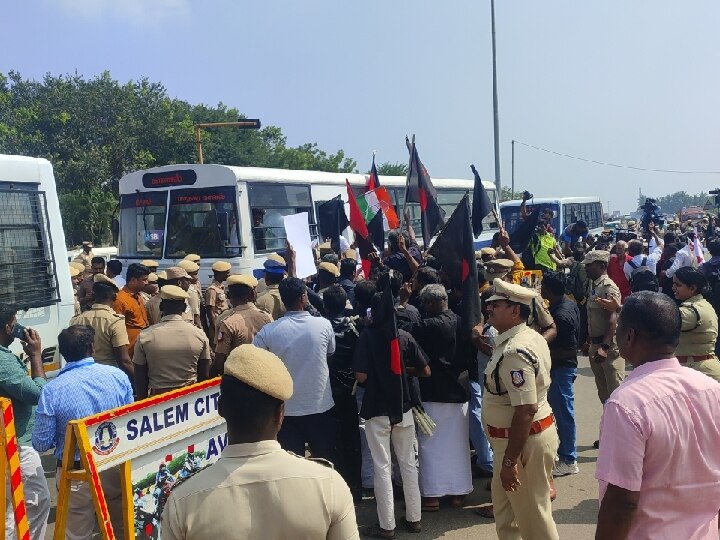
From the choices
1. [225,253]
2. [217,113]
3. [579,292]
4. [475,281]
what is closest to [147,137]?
[217,113]

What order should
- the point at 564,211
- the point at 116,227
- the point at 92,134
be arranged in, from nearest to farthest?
1. the point at 116,227
2. the point at 564,211
3. the point at 92,134

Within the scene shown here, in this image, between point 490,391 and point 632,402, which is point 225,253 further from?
point 632,402

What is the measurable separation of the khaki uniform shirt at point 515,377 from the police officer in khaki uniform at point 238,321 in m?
2.24

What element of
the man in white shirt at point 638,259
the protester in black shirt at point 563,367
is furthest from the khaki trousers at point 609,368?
the man in white shirt at point 638,259

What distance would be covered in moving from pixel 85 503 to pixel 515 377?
2.59 meters

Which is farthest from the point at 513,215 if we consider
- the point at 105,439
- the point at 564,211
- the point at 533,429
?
the point at 105,439

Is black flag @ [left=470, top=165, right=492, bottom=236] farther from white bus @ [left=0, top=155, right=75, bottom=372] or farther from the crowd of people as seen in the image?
white bus @ [left=0, top=155, right=75, bottom=372]

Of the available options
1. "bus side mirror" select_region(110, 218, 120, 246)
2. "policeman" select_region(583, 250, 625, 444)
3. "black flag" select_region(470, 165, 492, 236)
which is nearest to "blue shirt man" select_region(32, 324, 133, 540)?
"policeman" select_region(583, 250, 625, 444)

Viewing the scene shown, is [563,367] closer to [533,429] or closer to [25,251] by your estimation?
[533,429]

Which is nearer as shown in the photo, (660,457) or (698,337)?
(660,457)

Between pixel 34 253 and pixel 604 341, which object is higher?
pixel 34 253

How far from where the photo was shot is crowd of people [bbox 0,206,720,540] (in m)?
1.97

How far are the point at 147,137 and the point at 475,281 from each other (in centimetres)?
3342

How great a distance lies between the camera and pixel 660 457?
7.39 ft
